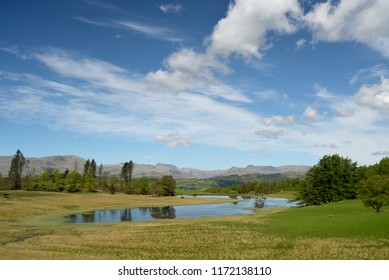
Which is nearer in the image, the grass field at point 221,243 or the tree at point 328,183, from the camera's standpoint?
the grass field at point 221,243

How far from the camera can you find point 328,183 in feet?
355

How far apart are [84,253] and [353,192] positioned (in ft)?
325

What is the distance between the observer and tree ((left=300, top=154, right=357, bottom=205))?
106812mm

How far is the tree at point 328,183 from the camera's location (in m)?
107

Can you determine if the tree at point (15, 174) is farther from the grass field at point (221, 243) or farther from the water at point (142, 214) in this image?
the grass field at point (221, 243)

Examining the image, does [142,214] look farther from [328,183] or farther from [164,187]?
[164,187]

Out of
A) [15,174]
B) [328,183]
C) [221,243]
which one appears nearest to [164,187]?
[15,174]

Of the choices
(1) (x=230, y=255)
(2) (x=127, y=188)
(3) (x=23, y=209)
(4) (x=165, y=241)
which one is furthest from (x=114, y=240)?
(2) (x=127, y=188)

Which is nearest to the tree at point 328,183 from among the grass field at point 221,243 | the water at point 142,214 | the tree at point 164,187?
the water at point 142,214

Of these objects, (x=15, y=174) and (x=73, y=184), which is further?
(x=15, y=174)

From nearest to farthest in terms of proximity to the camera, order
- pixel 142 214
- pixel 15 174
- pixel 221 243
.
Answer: pixel 221 243, pixel 142 214, pixel 15 174

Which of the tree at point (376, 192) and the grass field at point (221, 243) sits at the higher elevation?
the tree at point (376, 192)

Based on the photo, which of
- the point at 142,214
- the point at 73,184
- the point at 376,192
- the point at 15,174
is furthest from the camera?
the point at 15,174

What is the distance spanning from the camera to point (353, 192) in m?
110
